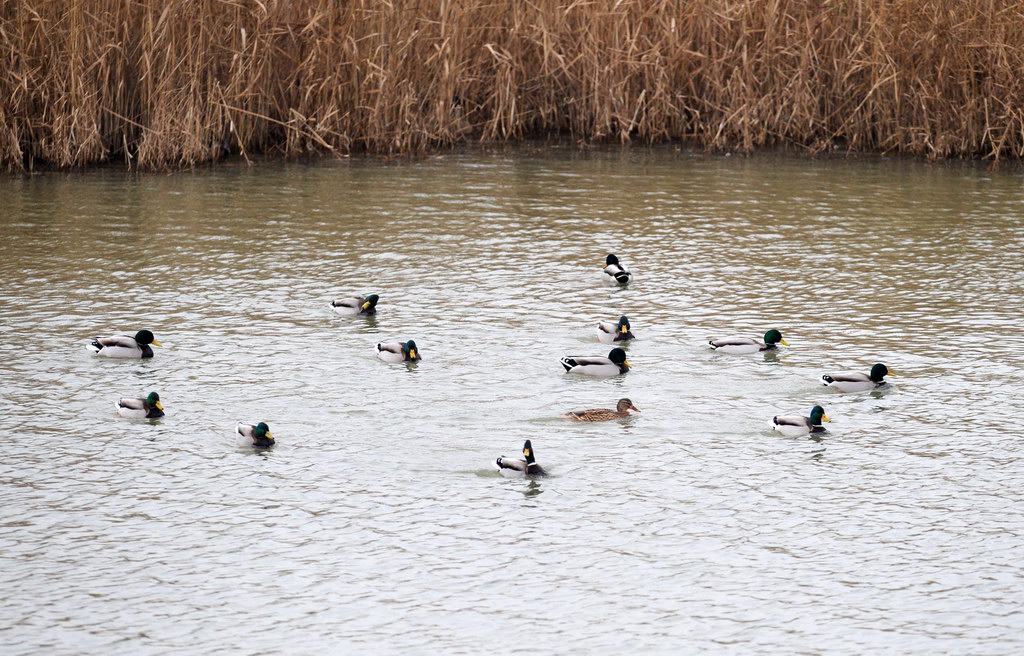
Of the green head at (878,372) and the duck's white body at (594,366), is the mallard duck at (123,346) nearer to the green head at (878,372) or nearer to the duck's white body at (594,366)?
the duck's white body at (594,366)

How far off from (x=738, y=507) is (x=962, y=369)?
3530 millimetres

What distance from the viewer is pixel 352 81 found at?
20.1 metres

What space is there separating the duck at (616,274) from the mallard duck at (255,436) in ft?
17.7

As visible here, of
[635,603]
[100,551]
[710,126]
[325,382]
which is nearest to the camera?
[635,603]

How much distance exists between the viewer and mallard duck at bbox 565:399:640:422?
32.8ft

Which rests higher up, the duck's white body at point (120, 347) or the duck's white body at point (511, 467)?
the duck's white body at point (120, 347)

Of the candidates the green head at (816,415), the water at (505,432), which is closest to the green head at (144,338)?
the water at (505,432)

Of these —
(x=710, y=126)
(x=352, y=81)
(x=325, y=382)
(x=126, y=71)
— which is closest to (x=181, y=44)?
(x=126, y=71)

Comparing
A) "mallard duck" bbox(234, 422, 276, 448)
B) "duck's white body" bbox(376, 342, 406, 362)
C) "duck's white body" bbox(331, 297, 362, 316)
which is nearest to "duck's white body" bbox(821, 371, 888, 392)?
"duck's white body" bbox(376, 342, 406, 362)

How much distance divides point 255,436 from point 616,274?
5535 millimetres

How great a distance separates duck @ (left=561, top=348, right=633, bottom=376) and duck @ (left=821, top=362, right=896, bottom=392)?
1612 millimetres

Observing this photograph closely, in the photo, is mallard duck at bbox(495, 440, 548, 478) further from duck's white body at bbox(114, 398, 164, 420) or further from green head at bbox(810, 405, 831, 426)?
duck's white body at bbox(114, 398, 164, 420)

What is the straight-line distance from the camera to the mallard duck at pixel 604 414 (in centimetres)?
999

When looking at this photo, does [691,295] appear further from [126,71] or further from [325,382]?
[126,71]
